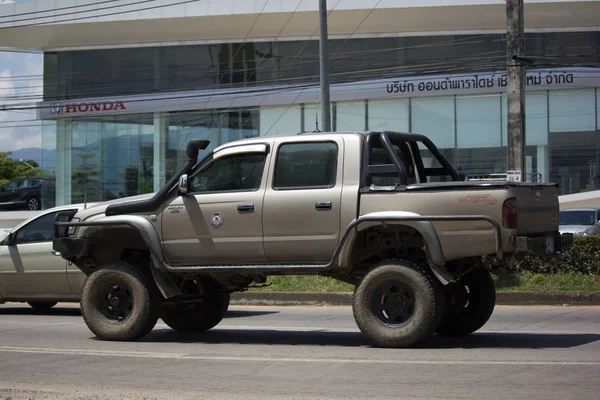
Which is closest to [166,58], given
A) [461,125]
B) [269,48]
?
[269,48]

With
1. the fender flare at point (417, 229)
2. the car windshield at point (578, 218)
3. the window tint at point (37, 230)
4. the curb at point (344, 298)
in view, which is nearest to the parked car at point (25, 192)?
the car windshield at point (578, 218)

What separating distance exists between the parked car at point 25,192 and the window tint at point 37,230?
29.7 meters

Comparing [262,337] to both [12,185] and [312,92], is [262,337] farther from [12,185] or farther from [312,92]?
[12,185]

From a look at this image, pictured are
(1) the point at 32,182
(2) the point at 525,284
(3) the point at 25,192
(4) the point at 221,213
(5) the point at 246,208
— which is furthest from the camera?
(1) the point at 32,182

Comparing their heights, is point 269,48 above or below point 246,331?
above

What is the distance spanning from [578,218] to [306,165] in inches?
746

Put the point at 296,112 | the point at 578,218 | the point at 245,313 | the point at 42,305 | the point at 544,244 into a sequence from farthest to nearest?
the point at 296,112 < the point at 578,218 < the point at 42,305 < the point at 245,313 < the point at 544,244

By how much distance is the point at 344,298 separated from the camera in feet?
50.2

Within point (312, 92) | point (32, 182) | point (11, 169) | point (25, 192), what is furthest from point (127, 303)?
point (11, 169)

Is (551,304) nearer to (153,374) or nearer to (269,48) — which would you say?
(153,374)

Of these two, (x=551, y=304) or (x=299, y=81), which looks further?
(x=299, y=81)

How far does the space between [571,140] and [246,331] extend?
86.2 feet

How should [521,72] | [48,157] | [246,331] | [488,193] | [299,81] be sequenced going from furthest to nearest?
[48,157] → [299,81] → [521,72] → [246,331] → [488,193]

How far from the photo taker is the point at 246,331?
11.2m
